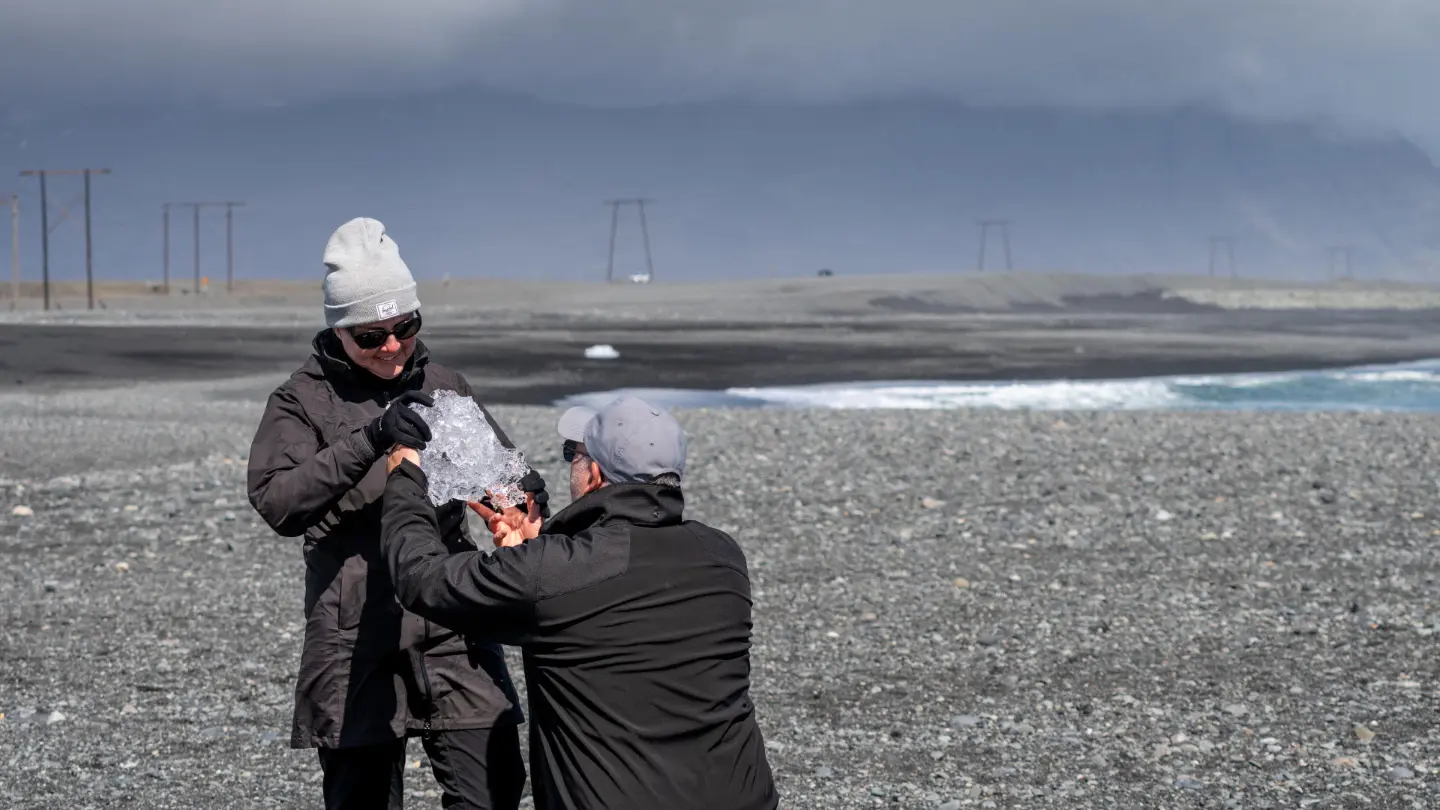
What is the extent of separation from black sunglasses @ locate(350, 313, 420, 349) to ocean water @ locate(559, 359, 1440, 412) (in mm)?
20091

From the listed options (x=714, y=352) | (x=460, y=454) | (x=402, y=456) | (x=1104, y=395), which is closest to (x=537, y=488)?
(x=460, y=454)

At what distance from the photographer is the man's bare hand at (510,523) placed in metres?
4.19

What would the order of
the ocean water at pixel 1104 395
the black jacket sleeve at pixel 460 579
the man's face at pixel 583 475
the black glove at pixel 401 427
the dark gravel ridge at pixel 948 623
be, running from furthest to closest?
the ocean water at pixel 1104 395
the dark gravel ridge at pixel 948 623
the black glove at pixel 401 427
the man's face at pixel 583 475
the black jacket sleeve at pixel 460 579

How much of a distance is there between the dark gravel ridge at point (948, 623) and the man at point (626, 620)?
287 cm

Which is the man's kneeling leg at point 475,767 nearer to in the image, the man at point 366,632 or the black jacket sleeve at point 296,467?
the man at point 366,632

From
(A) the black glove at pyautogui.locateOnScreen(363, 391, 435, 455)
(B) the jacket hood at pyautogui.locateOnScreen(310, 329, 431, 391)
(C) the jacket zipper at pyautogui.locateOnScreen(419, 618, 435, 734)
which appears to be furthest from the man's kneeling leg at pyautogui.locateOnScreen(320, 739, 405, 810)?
(B) the jacket hood at pyautogui.locateOnScreen(310, 329, 431, 391)

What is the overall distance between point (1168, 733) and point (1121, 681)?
0.94 metres

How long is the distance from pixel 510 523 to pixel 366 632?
0.45 m

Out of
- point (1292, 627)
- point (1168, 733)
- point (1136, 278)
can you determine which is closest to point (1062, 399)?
point (1292, 627)

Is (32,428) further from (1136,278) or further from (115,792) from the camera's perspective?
(1136,278)

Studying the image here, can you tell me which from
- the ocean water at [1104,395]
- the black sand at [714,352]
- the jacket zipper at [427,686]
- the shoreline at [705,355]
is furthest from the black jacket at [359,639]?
the black sand at [714,352]

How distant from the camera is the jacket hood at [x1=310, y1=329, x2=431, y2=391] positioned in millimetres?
4340

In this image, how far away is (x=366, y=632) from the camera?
13.8 ft

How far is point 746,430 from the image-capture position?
61.6 ft
